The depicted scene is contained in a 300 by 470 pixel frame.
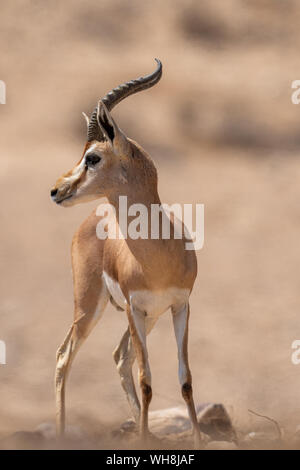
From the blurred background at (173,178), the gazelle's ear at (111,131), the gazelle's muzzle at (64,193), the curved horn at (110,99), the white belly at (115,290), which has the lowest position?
the white belly at (115,290)

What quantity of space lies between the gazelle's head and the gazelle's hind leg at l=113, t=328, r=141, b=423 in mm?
2009

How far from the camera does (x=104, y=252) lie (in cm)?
870

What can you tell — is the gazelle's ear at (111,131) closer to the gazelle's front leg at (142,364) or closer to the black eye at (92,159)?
the black eye at (92,159)

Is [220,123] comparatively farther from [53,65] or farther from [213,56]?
[53,65]

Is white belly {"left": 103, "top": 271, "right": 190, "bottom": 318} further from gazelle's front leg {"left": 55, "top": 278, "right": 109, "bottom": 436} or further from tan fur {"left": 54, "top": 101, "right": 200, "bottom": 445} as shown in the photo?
gazelle's front leg {"left": 55, "top": 278, "right": 109, "bottom": 436}

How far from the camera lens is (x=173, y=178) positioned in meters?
21.0

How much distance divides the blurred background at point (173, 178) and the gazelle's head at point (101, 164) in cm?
341

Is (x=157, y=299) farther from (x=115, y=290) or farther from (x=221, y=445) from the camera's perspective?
(x=221, y=445)

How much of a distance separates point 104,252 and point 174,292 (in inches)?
45.6

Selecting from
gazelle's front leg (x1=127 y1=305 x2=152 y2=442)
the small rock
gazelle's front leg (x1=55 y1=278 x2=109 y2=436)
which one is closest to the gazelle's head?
gazelle's front leg (x1=127 y1=305 x2=152 y2=442)

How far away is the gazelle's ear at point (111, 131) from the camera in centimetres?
766

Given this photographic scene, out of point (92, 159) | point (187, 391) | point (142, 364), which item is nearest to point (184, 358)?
point (187, 391)

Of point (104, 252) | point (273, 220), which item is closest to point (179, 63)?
point (273, 220)

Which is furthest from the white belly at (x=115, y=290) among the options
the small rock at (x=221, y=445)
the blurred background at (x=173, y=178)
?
the blurred background at (x=173, y=178)
